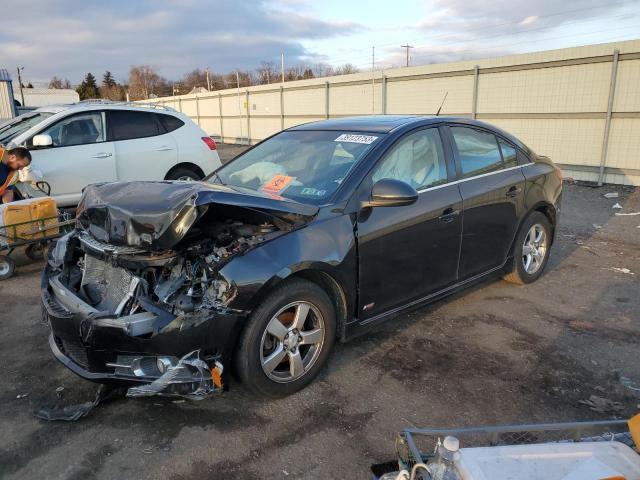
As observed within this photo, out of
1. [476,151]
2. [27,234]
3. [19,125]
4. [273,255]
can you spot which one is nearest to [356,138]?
[476,151]

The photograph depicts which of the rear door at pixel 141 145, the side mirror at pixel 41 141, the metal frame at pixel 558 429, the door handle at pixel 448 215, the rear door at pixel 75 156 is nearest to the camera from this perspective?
the metal frame at pixel 558 429

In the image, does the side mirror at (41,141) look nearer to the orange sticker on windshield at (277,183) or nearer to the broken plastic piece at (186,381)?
the orange sticker on windshield at (277,183)

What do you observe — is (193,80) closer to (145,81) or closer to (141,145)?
(145,81)

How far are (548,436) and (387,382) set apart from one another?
1.28 metres

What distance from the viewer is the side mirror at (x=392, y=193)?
333 centimetres

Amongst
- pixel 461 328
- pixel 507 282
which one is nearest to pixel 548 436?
A: pixel 461 328

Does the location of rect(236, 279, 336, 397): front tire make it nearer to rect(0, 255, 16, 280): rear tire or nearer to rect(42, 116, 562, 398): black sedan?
rect(42, 116, 562, 398): black sedan

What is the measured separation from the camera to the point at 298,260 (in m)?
3.10

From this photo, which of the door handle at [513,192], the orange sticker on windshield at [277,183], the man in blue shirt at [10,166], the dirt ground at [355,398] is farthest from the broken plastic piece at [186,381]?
the man in blue shirt at [10,166]

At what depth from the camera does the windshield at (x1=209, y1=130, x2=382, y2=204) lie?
145 inches

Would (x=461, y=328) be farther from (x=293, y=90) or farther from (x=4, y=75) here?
(x=4, y=75)

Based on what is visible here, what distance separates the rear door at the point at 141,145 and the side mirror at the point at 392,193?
5.50m

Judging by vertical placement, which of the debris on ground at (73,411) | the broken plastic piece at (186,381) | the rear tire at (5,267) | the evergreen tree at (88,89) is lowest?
the debris on ground at (73,411)

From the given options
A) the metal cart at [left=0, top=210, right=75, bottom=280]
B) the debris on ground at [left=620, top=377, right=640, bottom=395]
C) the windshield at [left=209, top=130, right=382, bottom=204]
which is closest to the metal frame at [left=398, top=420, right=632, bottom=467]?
the debris on ground at [left=620, top=377, right=640, bottom=395]
